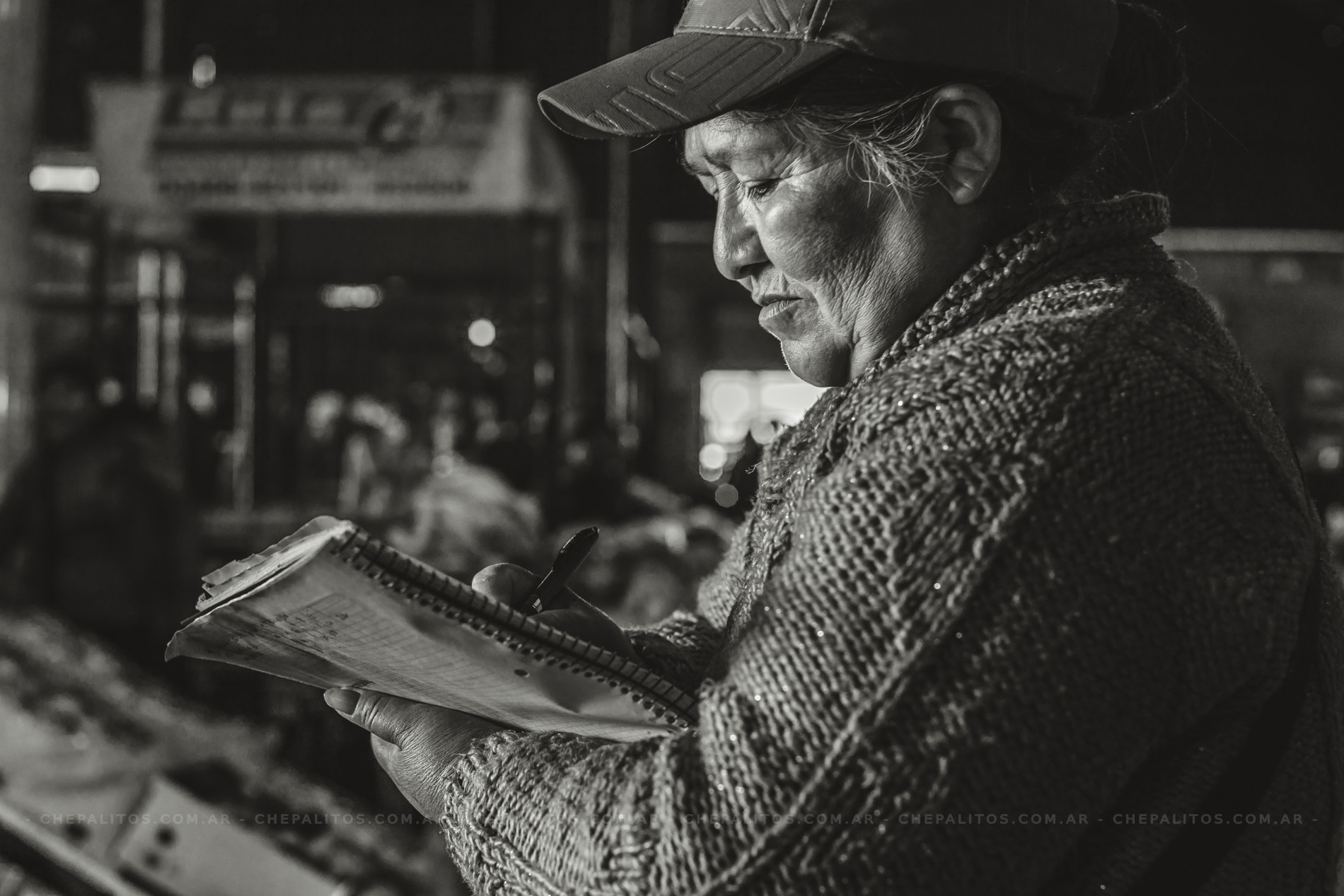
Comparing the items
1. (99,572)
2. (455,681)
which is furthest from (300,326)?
(455,681)

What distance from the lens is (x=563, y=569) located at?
1.07 m

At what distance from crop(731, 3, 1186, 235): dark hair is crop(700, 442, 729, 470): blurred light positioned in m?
13.7

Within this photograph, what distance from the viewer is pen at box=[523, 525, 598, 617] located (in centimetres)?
106

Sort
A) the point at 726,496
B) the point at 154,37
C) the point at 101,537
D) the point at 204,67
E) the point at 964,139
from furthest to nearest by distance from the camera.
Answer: the point at 204,67
the point at 154,37
the point at 726,496
the point at 101,537
the point at 964,139

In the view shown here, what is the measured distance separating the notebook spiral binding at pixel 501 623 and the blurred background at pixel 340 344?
436 mm

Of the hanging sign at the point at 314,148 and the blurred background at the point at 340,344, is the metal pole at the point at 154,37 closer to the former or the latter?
the blurred background at the point at 340,344

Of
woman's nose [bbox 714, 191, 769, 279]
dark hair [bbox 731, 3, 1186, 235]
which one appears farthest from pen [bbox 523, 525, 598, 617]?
dark hair [bbox 731, 3, 1186, 235]

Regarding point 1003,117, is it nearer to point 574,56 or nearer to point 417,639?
point 417,639

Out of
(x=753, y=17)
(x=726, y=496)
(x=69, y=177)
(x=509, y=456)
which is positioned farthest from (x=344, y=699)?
(x=69, y=177)

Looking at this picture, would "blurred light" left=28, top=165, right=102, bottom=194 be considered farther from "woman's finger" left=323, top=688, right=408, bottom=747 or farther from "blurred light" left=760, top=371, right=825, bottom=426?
"woman's finger" left=323, top=688, right=408, bottom=747

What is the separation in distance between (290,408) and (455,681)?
30.9 ft

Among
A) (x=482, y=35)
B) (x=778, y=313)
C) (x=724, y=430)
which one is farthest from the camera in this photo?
(x=724, y=430)

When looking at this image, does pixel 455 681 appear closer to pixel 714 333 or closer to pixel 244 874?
pixel 244 874

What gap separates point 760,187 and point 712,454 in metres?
14.2
